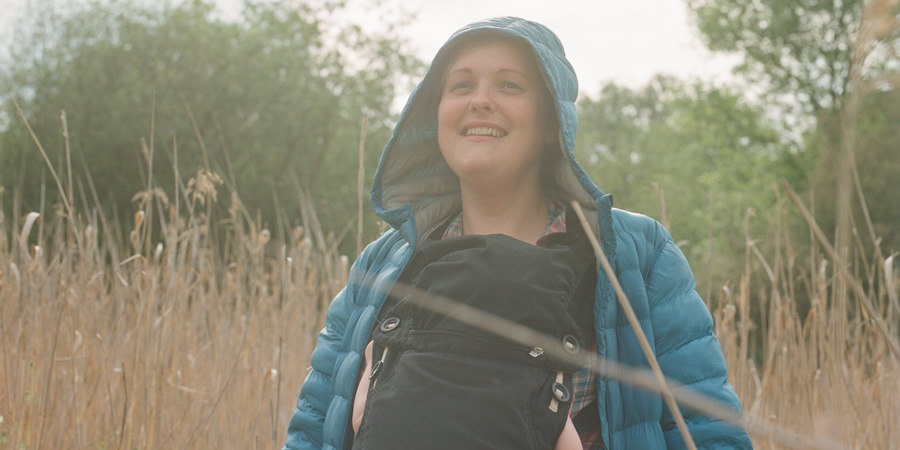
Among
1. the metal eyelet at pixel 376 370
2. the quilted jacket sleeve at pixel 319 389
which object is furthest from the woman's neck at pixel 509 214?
the metal eyelet at pixel 376 370

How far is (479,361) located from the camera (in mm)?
1349

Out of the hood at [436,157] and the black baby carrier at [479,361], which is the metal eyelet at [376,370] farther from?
the hood at [436,157]

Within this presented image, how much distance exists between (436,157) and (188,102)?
14.0 metres

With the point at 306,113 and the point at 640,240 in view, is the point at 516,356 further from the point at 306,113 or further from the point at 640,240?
the point at 306,113

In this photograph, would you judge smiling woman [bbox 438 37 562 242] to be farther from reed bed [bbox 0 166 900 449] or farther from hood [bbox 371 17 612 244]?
reed bed [bbox 0 166 900 449]

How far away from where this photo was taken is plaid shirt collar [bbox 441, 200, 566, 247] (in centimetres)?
176

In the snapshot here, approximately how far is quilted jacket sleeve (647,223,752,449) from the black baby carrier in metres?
0.18

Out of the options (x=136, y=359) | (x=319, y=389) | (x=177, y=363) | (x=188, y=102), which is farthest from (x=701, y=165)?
(x=319, y=389)

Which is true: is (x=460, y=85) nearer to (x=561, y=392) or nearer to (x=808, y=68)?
(x=561, y=392)

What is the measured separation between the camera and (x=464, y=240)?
1.54 meters

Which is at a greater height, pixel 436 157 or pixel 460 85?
pixel 460 85

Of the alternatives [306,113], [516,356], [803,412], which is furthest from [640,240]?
[306,113]

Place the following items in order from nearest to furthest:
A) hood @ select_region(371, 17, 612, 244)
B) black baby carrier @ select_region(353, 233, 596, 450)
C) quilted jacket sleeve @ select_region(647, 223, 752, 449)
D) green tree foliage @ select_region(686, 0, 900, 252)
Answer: black baby carrier @ select_region(353, 233, 596, 450) → quilted jacket sleeve @ select_region(647, 223, 752, 449) → hood @ select_region(371, 17, 612, 244) → green tree foliage @ select_region(686, 0, 900, 252)

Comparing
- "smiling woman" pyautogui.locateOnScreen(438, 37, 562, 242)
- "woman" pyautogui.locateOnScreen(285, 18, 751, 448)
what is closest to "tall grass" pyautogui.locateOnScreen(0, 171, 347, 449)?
"woman" pyautogui.locateOnScreen(285, 18, 751, 448)
